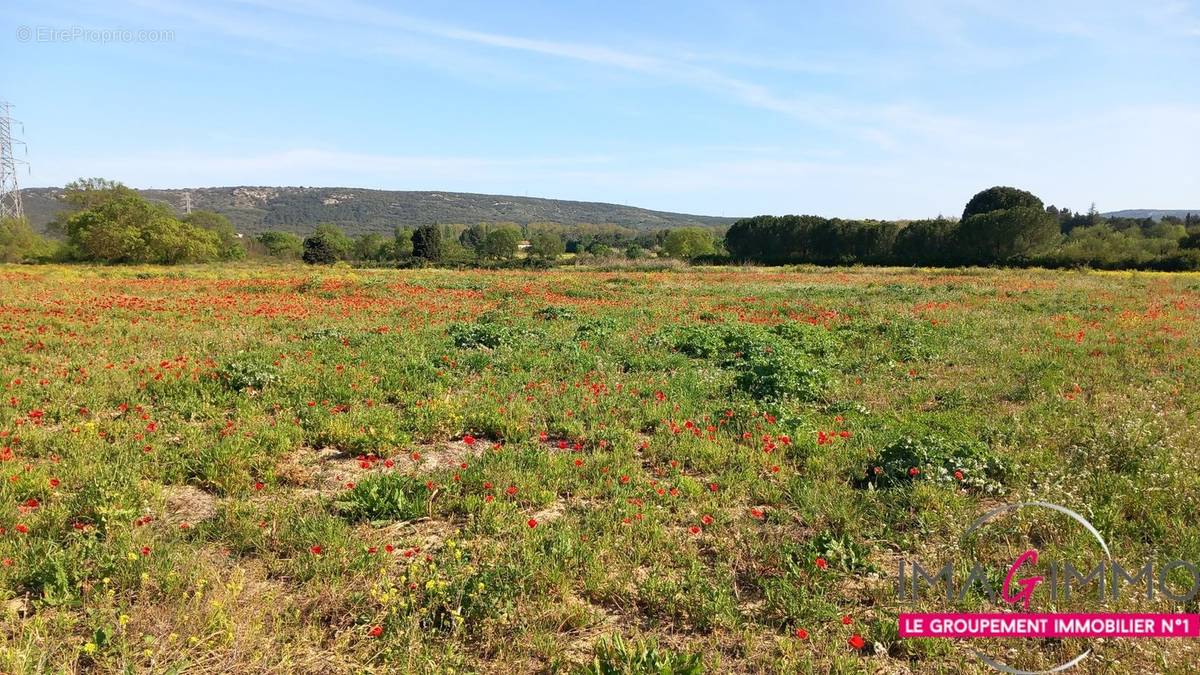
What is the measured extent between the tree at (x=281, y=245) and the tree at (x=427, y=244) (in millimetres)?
23823

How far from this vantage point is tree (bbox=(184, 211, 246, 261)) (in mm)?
81762

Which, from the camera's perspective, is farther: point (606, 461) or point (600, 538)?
point (606, 461)

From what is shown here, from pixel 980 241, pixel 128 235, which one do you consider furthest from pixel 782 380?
pixel 128 235

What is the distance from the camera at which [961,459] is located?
5.56 meters

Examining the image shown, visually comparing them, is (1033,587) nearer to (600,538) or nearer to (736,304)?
(600,538)

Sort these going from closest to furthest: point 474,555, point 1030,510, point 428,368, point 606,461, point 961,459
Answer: point 474,555
point 1030,510
point 961,459
point 606,461
point 428,368

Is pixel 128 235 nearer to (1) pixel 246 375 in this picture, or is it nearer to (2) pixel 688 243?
(1) pixel 246 375

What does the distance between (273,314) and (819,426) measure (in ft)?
45.6

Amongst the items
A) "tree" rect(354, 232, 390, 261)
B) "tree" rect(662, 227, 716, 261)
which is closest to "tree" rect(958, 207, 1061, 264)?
"tree" rect(662, 227, 716, 261)

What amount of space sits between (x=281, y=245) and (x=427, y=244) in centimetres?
3569

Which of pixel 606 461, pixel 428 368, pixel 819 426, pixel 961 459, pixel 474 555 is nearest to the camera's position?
pixel 474 555

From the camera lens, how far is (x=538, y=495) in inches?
203

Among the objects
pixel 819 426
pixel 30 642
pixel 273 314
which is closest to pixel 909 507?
pixel 819 426

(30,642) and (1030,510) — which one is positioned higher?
(1030,510)
